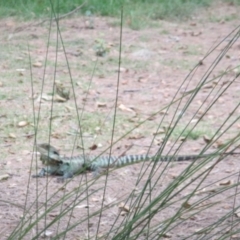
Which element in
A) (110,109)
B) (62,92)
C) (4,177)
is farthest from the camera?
(62,92)

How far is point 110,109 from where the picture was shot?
275 inches

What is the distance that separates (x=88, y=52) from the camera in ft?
30.0

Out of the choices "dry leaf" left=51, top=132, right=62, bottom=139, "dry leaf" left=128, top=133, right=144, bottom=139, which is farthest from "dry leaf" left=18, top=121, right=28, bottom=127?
"dry leaf" left=128, top=133, right=144, bottom=139

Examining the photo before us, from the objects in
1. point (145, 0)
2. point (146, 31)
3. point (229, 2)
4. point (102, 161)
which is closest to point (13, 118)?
point (102, 161)

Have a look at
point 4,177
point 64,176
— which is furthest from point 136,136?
point 4,177

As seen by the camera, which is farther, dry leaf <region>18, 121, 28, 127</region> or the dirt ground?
dry leaf <region>18, 121, 28, 127</region>

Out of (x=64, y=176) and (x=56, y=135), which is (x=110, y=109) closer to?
(x=56, y=135)

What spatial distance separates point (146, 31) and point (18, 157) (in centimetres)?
478

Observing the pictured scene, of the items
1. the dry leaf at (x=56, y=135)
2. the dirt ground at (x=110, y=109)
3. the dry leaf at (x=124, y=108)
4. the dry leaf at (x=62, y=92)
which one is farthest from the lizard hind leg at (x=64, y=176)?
the dry leaf at (x=62, y=92)

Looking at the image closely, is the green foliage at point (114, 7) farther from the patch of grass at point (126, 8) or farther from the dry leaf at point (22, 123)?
the dry leaf at point (22, 123)

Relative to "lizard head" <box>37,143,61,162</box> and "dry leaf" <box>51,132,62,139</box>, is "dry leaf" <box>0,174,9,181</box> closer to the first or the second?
"lizard head" <box>37,143,61,162</box>

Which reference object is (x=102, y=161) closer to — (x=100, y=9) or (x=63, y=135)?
(x=63, y=135)

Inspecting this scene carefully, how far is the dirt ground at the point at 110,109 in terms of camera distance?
4.24m

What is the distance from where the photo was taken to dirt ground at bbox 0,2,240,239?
424 cm
